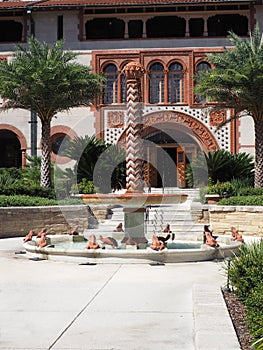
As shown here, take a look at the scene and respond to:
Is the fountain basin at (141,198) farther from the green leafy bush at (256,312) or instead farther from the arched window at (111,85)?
the arched window at (111,85)

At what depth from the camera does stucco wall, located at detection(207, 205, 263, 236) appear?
1719 cm

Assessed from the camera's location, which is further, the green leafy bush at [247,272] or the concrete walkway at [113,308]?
the green leafy bush at [247,272]

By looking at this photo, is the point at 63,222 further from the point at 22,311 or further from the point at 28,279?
the point at 22,311

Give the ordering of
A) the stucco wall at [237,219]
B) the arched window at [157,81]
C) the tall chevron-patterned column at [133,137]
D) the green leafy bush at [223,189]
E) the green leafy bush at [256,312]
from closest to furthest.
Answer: the green leafy bush at [256,312] → the tall chevron-patterned column at [133,137] → the stucco wall at [237,219] → the green leafy bush at [223,189] → the arched window at [157,81]

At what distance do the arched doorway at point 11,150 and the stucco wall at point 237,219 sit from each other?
1687cm

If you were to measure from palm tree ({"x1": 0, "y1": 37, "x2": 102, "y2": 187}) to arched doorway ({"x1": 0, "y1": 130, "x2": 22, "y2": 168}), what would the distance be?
11.4m

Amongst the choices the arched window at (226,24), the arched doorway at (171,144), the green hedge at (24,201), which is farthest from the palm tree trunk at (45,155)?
the arched window at (226,24)

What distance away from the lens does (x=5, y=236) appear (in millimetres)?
17406

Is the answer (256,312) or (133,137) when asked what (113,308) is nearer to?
(256,312)

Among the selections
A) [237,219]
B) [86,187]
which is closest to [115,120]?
[86,187]

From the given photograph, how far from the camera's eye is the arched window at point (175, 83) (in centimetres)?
2952

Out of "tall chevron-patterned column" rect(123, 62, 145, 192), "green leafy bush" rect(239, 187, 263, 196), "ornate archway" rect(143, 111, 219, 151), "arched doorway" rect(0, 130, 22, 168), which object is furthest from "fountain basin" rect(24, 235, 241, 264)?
"arched doorway" rect(0, 130, 22, 168)

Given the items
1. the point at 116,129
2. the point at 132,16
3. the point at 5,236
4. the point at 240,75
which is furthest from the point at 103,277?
the point at 132,16

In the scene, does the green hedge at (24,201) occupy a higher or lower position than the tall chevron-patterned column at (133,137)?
lower
